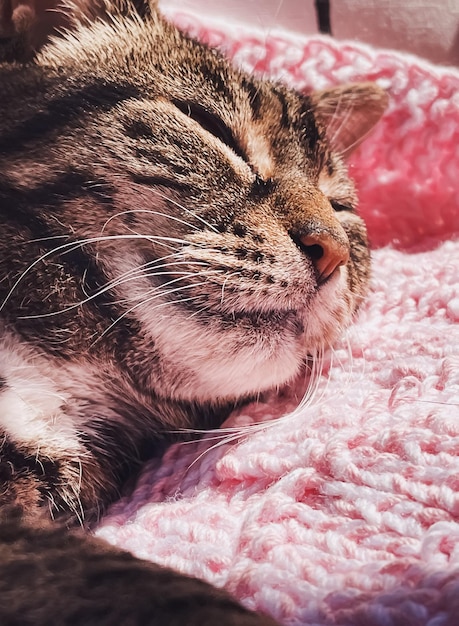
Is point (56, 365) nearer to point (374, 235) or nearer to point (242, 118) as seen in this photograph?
point (242, 118)

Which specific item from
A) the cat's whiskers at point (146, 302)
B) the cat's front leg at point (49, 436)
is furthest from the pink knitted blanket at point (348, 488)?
the cat's whiskers at point (146, 302)

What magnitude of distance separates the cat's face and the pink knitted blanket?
70 millimetres

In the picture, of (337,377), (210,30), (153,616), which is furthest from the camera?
(210,30)

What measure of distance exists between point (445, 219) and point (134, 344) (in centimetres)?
59

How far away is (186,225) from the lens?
541mm

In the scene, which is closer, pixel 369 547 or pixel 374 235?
pixel 369 547

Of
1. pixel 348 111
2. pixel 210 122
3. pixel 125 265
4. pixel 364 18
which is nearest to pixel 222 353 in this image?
pixel 125 265

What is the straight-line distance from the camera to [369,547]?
1.37 ft

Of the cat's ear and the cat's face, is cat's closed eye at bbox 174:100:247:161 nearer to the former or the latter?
the cat's face

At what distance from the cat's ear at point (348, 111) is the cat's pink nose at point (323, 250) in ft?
0.96

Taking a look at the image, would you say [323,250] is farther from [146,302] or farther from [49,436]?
[49,436]

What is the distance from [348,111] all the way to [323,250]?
1.21 ft

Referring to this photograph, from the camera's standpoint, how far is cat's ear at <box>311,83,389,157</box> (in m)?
0.82

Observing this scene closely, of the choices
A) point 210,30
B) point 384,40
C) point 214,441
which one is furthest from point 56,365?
point 384,40
